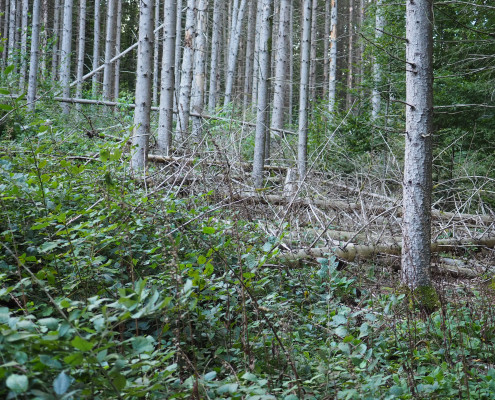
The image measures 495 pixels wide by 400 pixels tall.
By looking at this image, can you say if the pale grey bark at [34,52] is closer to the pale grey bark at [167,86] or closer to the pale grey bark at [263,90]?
the pale grey bark at [167,86]

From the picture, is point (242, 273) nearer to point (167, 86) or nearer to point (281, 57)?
point (167, 86)

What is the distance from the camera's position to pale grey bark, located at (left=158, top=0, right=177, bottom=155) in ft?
29.9

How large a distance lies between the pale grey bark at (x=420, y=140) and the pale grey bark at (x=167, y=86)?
523cm

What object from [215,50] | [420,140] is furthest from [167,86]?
[215,50]

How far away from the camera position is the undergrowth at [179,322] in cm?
162

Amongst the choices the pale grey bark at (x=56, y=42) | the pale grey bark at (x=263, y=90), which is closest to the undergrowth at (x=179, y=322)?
the pale grey bark at (x=263, y=90)

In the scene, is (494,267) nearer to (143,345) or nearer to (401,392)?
(401,392)

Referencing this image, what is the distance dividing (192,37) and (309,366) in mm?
9785

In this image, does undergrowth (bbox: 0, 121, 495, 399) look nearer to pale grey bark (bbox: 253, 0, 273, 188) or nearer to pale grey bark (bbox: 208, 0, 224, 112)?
pale grey bark (bbox: 253, 0, 273, 188)

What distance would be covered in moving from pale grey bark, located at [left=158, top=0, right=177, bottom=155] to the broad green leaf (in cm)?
755

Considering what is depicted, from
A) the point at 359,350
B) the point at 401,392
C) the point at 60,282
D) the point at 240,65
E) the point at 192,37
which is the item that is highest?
the point at 240,65

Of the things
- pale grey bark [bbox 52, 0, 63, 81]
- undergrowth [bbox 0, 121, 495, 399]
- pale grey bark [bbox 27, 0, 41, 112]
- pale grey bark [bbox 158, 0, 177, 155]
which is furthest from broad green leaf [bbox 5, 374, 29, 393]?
pale grey bark [bbox 52, 0, 63, 81]

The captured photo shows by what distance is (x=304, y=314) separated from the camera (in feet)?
12.1

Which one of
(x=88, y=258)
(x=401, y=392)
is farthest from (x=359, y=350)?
(x=88, y=258)
